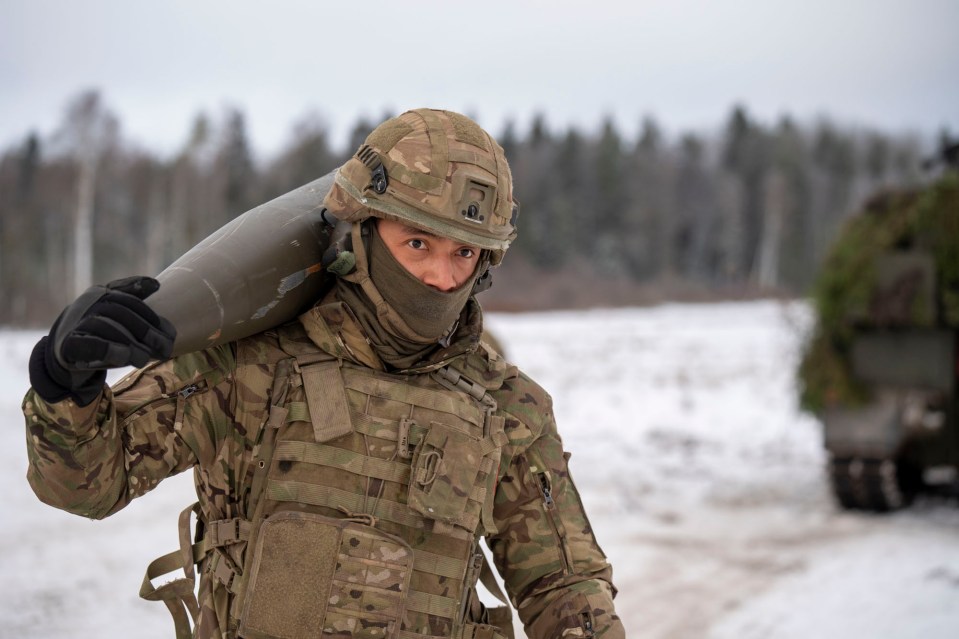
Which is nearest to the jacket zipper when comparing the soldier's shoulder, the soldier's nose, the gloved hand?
the soldier's shoulder

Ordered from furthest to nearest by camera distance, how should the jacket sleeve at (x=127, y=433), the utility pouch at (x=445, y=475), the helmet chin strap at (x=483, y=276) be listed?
1. the helmet chin strap at (x=483, y=276)
2. the utility pouch at (x=445, y=475)
3. the jacket sleeve at (x=127, y=433)

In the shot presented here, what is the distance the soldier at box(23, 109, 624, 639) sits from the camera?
2.04m

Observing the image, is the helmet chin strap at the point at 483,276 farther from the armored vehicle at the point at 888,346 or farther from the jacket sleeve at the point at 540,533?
the armored vehicle at the point at 888,346

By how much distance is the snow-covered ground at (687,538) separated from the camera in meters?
4.84

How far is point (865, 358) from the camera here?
7398 millimetres

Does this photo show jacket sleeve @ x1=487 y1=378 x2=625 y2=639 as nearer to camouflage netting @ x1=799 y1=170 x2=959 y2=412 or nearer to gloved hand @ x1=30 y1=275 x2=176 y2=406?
gloved hand @ x1=30 y1=275 x2=176 y2=406

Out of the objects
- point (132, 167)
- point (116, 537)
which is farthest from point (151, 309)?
point (132, 167)

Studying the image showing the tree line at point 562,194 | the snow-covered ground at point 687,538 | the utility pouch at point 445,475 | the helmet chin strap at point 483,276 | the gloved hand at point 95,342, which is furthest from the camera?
the tree line at point 562,194

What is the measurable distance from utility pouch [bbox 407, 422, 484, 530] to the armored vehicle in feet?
19.3

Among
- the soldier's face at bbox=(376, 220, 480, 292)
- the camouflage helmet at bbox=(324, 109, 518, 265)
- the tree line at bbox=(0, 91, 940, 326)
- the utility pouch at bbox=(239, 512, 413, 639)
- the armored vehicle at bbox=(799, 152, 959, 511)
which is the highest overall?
the tree line at bbox=(0, 91, 940, 326)

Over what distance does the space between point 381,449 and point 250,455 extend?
0.99 ft

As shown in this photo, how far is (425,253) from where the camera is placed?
2266 millimetres

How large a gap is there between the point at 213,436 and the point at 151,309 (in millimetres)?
459

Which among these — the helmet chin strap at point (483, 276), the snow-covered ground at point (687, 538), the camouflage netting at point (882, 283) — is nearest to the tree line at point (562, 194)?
the camouflage netting at point (882, 283)
